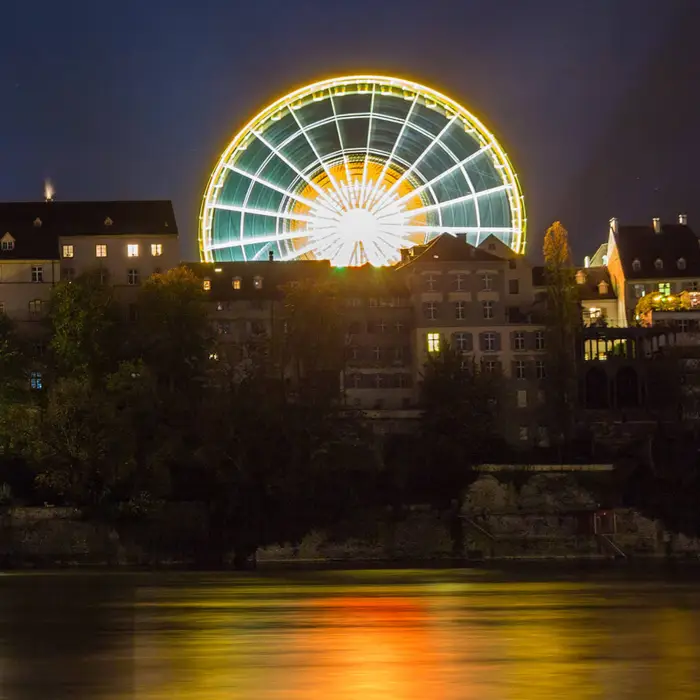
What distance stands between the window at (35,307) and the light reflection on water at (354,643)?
44410 mm

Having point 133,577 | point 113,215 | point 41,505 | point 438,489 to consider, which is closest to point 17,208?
point 113,215

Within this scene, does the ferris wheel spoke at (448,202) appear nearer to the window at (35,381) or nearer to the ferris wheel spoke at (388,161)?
the ferris wheel spoke at (388,161)

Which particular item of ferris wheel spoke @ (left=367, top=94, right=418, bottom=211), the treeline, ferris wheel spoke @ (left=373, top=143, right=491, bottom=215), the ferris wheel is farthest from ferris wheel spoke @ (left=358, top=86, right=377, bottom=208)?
the treeline

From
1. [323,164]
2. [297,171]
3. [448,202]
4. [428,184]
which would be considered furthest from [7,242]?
[448,202]

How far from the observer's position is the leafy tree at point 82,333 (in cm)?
8212

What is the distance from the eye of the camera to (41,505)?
76.5 meters

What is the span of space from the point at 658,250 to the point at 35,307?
4034 centimetres

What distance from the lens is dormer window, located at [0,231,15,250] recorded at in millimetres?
93125

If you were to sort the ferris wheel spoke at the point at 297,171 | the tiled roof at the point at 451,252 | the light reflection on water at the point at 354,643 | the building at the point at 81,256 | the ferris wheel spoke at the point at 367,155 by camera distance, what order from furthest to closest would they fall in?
the ferris wheel spoke at the point at 367,155
the ferris wheel spoke at the point at 297,171
the building at the point at 81,256
the tiled roof at the point at 451,252
the light reflection on water at the point at 354,643

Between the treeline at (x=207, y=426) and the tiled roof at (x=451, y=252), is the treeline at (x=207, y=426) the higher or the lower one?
the lower one

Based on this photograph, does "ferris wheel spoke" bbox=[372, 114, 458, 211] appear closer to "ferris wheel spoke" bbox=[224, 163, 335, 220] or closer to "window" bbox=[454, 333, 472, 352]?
"ferris wheel spoke" bbox=[224, 163, 335, 220]

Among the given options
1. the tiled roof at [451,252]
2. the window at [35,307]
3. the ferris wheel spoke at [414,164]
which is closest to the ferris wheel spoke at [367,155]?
the ferris wheel spoke at [414,164]

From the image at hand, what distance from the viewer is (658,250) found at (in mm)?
102125

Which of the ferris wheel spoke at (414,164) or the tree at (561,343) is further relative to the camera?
the ferris wheel spoke at (414,164)
